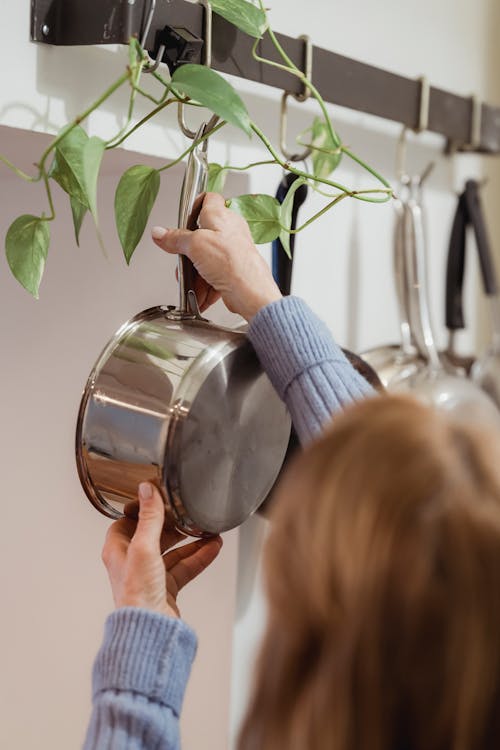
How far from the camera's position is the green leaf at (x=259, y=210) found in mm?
782

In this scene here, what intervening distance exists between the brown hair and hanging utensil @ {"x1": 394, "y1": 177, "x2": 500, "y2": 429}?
607 mm

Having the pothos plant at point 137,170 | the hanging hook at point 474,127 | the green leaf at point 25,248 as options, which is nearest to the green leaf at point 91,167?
the pothos plant at point 137,170

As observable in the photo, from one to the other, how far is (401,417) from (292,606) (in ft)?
0.31

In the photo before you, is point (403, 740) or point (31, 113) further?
point (31, 113)

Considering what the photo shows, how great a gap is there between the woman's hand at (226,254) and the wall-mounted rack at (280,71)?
0.39ft

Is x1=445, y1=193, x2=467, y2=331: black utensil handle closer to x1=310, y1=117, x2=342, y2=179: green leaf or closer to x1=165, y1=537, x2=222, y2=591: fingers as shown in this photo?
x1=310, y1=117, x2=342, y2=179: green leaf

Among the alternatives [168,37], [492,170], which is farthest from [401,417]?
[492,170]

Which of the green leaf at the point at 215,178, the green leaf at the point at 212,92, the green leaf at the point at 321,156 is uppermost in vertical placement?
the green leaf at the point at 212,92

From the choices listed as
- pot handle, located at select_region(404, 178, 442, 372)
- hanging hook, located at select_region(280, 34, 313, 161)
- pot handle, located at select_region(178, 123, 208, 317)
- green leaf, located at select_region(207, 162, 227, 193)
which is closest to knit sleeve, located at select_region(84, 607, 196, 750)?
pot handle, located at select_region(178, 123, 208, 317)

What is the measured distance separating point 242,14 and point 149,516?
1.13 ft

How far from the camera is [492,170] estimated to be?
4.76ft

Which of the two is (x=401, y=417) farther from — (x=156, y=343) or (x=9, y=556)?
(x=9, y=556)

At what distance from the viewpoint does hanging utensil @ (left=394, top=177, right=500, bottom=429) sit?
1067 millimetres

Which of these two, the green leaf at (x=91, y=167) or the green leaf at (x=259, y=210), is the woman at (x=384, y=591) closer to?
the green leaf at (x=91, y=167)
